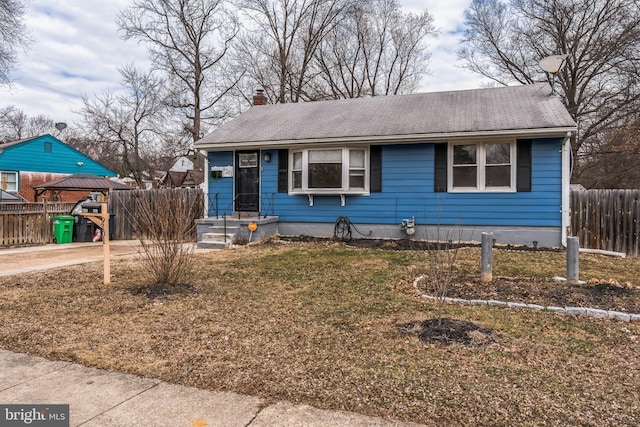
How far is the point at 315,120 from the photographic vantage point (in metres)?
12.2

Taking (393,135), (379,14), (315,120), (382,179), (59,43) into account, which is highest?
(379,14)

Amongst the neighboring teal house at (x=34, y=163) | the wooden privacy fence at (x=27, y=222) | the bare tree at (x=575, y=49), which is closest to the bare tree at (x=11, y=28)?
the wooden privacy fence at (x=27, y=222)

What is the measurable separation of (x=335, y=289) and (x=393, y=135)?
5615 millimetres

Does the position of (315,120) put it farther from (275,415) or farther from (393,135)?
(275,415)

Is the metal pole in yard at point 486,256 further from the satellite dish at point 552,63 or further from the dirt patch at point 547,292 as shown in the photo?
the satellite dish at point 552,63

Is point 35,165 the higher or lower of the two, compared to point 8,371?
higher

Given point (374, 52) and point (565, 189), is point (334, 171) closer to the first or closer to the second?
point (565, 189)

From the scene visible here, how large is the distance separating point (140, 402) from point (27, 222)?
38.0 ft

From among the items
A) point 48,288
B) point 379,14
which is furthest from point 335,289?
point 379,14

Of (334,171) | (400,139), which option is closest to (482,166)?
(400,139)

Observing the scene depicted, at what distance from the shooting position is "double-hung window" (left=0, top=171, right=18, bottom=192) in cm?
1986

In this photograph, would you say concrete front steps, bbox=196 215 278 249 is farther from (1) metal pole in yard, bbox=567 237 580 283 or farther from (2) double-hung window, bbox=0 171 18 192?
(2) double-hung window, bbox=0 171 18 192

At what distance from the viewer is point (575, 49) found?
19.9 m

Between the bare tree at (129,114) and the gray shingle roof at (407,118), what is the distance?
1699 cm
